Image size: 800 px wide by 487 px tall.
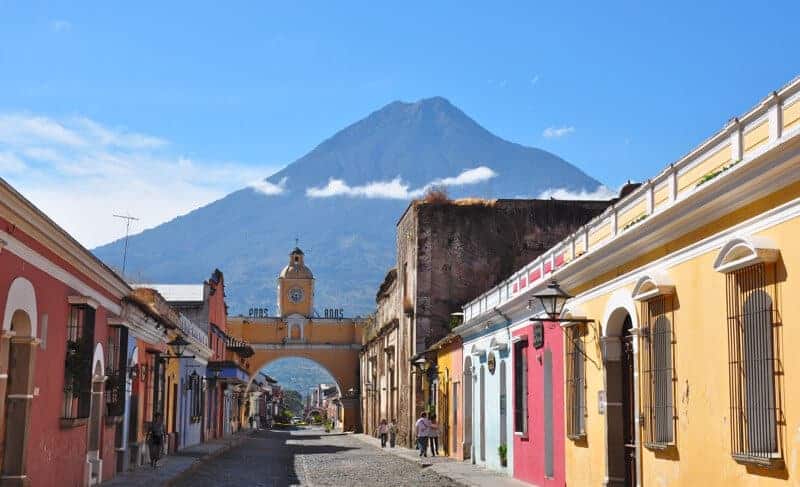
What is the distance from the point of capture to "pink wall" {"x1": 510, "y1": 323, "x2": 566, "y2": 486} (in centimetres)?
1673

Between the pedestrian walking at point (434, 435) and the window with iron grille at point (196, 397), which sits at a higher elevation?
the window with iron grille at point (196, 397)

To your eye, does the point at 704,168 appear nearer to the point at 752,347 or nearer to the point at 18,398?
the point at 752,347

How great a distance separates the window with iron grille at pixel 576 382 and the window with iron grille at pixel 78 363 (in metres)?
6.65

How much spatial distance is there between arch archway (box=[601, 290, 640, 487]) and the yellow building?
1 centimetres

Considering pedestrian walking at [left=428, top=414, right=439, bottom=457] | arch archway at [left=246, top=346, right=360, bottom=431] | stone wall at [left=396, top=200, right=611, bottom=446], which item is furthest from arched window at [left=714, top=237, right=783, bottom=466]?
arch archway at [left=246, top=346, right=360, bottom=431]

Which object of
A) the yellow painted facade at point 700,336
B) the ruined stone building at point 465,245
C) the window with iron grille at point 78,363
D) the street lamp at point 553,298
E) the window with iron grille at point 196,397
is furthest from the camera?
the window with iron grille at point 196,397

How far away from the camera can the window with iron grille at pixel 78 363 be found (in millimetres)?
14805

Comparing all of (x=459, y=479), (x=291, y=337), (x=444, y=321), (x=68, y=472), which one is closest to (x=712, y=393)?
(x=68, y=472)

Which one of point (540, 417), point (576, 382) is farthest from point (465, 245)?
point (576, 382)

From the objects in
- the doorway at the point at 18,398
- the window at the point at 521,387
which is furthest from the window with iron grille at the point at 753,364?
the window at the point at 521,387

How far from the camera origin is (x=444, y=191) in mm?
34844

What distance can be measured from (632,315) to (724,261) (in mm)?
3274

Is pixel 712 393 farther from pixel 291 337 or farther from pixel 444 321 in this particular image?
pixel 291 337

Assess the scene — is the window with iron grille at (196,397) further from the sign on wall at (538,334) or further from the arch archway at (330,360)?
the arch archway at (330,360)
